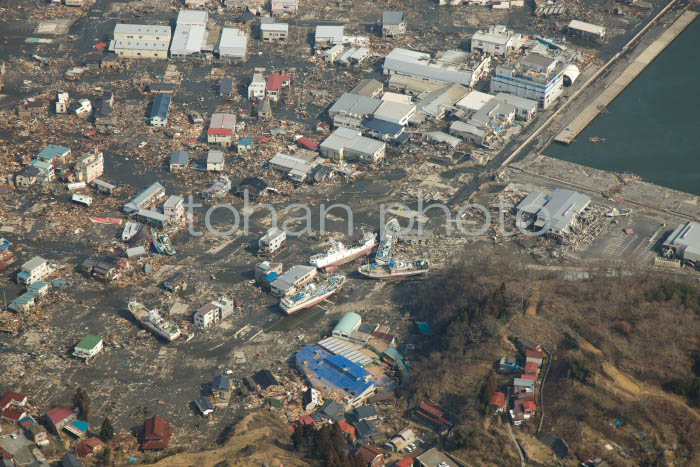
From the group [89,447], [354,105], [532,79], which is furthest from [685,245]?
[89,447]

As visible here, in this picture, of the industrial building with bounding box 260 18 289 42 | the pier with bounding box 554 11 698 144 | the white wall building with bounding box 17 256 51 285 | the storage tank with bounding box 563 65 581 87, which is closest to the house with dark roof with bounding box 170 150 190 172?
the white wall building with bounding box 17 256 51 285

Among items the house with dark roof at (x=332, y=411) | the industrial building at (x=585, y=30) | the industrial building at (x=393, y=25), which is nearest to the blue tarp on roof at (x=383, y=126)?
the industrial building at (x=393, y=25)

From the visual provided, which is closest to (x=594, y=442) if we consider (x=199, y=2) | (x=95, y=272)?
(x=95, y=272)

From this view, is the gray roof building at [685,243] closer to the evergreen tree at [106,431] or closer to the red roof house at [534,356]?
the red roof house at [534,356]

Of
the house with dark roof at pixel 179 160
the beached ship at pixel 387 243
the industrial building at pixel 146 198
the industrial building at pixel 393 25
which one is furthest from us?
the industrial building at pixel 393 25

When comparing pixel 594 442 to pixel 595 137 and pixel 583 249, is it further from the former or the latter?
pixel 595 137

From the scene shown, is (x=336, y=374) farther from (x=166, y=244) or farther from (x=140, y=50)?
(x=140, y=50)

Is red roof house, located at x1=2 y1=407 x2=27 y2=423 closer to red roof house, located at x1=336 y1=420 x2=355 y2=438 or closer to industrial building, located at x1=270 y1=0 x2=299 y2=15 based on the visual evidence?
red roof house, located at x1=336 y1=420 x2=355 y2=438

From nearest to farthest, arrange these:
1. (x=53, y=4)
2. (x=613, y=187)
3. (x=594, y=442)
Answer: (x=594, y=442), (x=613, y=187), (x=53, y=4)
